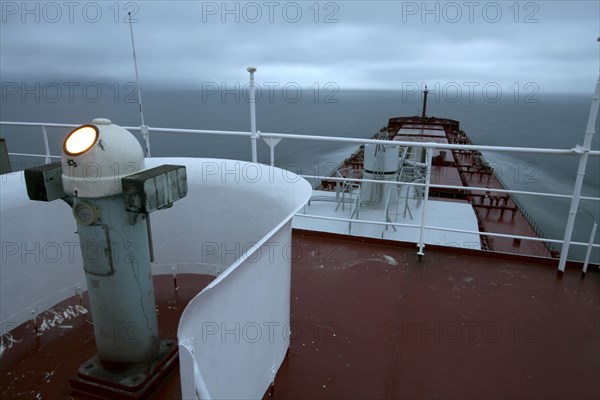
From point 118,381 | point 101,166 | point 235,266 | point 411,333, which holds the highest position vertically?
point 101,166

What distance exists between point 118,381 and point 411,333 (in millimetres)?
1514

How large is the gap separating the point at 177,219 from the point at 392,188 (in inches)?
238

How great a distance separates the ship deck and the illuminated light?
1.10m

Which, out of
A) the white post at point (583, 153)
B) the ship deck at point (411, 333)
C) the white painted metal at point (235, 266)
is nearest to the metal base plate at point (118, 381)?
the ship deck at point (411, 333)

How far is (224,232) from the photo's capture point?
7.92ft

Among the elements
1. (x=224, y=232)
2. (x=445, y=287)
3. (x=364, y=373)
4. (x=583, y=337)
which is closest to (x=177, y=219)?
(x=224, y=232)

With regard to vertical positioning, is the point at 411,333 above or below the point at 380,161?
below

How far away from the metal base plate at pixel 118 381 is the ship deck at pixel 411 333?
7 cm

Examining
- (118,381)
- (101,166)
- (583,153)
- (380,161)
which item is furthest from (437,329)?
(380,161)

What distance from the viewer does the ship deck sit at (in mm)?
1778

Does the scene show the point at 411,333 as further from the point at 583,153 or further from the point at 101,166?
the point at 101,166

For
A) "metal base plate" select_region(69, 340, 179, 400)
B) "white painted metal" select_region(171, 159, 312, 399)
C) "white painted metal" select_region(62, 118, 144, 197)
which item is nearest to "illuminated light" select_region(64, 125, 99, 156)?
"white painted metal" select_region(62, 118, 144, 197)

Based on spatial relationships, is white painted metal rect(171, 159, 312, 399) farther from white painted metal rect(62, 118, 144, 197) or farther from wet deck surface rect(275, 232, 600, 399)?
white painted metal rect(62, 118, 144, 197)

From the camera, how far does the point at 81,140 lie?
1.31 metres
